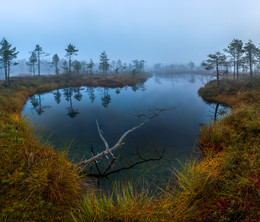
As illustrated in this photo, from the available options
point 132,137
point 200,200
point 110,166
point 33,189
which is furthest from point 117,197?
point 132,137

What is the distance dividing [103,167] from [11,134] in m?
5.13

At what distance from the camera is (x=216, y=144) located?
8.74m

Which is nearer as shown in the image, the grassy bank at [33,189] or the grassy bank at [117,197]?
the grassy bank at [117,197]

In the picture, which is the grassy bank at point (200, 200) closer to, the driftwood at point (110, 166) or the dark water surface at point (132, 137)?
the driftwood at point (110, 166)

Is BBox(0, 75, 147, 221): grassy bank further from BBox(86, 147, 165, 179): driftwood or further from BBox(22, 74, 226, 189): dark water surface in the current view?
BBox(22, 74, 226, 189): dark water surface

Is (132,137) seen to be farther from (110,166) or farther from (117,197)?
(117,197)

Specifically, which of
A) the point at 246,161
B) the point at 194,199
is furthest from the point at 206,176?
the point at 246,161

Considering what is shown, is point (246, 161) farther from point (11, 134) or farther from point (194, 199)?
point (11, 134)

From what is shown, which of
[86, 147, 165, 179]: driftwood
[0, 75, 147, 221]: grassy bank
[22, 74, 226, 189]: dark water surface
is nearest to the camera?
[0, 75, 147, 221]: grassy bank

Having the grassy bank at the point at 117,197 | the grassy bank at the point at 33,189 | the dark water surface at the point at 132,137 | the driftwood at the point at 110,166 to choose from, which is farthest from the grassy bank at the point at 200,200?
the dark water surface at the point at 132,137

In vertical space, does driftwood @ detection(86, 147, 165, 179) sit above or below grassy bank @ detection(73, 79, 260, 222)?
below

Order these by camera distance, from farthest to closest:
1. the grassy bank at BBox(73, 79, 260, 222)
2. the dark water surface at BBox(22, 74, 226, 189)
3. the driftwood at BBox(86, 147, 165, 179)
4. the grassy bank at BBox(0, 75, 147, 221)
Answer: the dark water surface at BBox(22, 74, 226, 189), the driftwood at BBox(86, 147, 165, 179), the grassy bank at BBox(0, 75, 147, 221), the grassy bank at BBox(73, 79, 260, 222)

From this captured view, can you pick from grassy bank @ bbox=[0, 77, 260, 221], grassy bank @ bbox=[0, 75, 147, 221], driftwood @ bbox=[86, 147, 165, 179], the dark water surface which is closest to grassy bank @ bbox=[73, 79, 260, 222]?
grassy bank @ bbox=[0, 77, 260, 221]

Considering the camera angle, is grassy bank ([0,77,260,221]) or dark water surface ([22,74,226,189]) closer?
grassy bank ([0,77,260,221])
